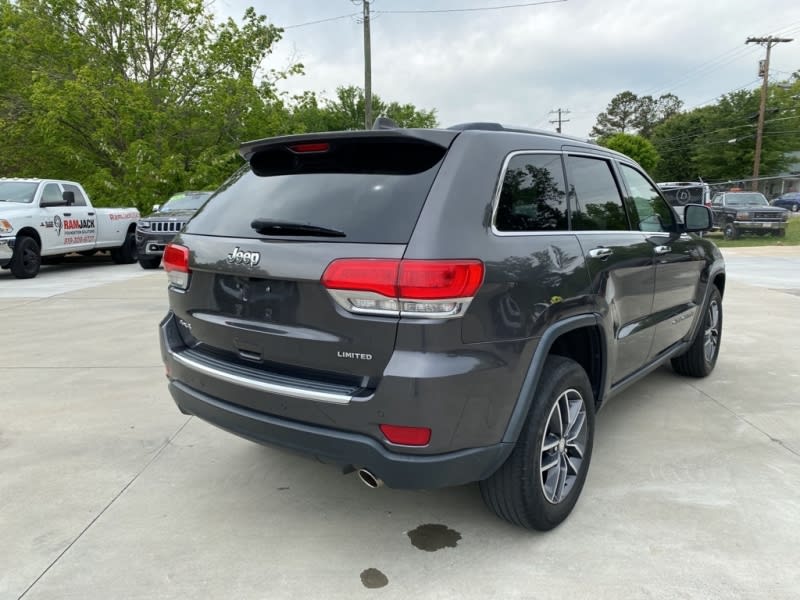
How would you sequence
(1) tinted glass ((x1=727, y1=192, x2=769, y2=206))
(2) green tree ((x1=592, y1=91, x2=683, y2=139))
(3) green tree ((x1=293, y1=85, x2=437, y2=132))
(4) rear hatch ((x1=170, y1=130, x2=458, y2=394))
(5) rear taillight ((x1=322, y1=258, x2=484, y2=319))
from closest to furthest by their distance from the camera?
1. (5) rear taillight ((x1=322, y1=258, x2=484, y2=319))
2. (4) rear hatch ((x1=170, y1=130, x2=458, y2=394))
3. (1) tinted glass ((x1=727, y1=192, x2=769, y2=206))
4. (3) green tree ((x1=293, y1=85, x2=437, y2=132))
5. (2) green tree ((x1=592, y1=91, x2=683, y2=139))

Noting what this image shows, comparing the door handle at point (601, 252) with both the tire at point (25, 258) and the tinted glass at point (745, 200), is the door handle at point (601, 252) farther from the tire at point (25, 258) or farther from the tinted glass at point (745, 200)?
the tinted glass at point (745, 200)

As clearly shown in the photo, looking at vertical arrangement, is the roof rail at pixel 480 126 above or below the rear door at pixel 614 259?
above

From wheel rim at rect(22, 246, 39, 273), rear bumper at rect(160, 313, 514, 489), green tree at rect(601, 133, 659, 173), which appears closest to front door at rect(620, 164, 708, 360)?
rear bumper at rect(160, 313, 514, 489)

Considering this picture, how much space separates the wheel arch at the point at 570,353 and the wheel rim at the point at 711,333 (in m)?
2.32

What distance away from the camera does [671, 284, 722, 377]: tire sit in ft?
16.0

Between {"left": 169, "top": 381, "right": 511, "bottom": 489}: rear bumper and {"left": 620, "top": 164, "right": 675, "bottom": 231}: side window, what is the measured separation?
2113mm

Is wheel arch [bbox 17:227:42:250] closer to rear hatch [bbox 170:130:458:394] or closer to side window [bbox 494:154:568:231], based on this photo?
rear hatch [bbox 170:130:458:394]

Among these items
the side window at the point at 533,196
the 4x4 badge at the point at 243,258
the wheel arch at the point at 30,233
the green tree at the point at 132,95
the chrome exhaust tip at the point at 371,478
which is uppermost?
the green tree at the point at 132,95

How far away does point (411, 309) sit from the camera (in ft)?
7.07

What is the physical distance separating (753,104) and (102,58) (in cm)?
5111

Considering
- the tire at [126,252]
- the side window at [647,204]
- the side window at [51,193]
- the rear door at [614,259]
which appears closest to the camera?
the rear door at [614,259]

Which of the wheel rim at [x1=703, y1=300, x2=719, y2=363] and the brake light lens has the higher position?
the brake light lens

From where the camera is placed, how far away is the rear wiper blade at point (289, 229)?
2383 mm

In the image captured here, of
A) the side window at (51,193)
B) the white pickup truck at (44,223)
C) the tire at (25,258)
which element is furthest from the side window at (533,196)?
the side window at (51,193)
